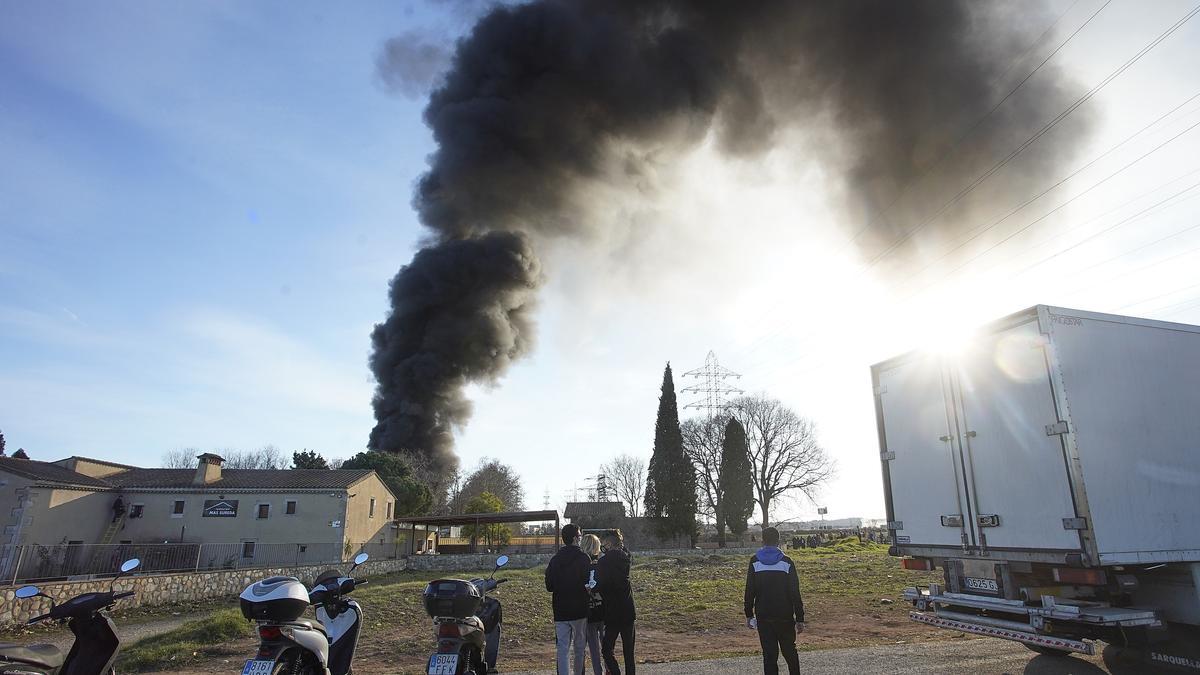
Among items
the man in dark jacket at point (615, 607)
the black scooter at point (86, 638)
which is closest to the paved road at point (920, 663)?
the man in dark jacket at point (615, 607)

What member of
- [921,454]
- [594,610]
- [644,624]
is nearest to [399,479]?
[644,624]

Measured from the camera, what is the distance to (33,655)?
3.92 m

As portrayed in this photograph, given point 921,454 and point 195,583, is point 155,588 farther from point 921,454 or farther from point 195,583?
point 921,454

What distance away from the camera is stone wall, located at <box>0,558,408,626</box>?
12102mm

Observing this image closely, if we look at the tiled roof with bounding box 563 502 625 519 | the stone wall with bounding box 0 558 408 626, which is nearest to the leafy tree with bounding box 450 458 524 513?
the tiled roof with bounding box 563 502 625 519

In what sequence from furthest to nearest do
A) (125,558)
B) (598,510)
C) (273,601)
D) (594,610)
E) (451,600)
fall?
(598,510) → (125,558) → (594,610) → (451,600) → (273,601)

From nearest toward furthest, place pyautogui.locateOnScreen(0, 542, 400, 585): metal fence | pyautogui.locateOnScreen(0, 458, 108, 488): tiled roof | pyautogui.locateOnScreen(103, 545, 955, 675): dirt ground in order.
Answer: pyautogui.locateOnScreen(103, 545, 955, 675): dirt ground → pyautogui.locateOnScreen(0, 542, 400, 585): metal fence → pyautogui.locateOnScreen(0, 458, 108, 488): tiled roof

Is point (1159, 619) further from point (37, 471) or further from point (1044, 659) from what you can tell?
point (37, 471)

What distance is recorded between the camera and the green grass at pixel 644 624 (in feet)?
29.7

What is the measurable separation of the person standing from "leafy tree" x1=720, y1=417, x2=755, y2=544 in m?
43.5

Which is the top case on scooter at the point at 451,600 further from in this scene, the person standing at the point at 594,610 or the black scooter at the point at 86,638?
the black scooter at the point at 86,638

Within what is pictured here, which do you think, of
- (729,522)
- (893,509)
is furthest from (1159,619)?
(729,522)

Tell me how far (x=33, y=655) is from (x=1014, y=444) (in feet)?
25.7

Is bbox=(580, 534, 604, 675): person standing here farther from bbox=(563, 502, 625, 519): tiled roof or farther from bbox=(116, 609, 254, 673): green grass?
bbox=(563, 502, 625, 519): tiled roof
